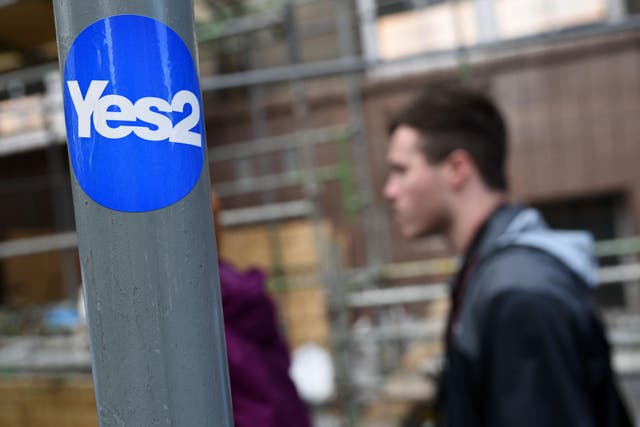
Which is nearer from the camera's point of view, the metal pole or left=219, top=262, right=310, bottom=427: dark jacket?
the metal pole

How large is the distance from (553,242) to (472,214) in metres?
0.33

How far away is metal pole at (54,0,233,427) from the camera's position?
2.10ft

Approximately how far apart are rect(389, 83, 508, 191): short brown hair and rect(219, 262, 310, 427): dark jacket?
73cm

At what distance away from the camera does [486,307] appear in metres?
1.50

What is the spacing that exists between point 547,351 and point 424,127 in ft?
2.94

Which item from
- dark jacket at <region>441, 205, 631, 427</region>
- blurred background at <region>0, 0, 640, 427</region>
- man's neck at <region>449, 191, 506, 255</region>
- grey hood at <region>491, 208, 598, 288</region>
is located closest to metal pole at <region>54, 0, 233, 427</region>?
Result: dark jacket at <region>441, 205, 631, 427</region>

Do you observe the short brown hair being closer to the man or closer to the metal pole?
the man

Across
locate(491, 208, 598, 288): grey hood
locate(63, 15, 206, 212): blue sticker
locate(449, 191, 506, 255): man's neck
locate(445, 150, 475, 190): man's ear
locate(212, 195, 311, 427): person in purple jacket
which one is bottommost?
locate(212, 195, 311, 427): person in purple jacket

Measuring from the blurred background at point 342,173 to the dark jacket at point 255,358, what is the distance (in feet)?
5.01

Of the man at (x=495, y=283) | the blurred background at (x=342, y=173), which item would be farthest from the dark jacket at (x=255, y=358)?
the blurred background at (x=342, y=173)

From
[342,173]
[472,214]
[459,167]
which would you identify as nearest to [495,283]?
[472,214]

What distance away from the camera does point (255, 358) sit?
1694 millimetres

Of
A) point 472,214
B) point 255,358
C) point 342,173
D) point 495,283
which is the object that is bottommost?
point 255,358

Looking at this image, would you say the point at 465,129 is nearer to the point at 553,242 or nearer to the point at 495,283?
the point at 553,242
